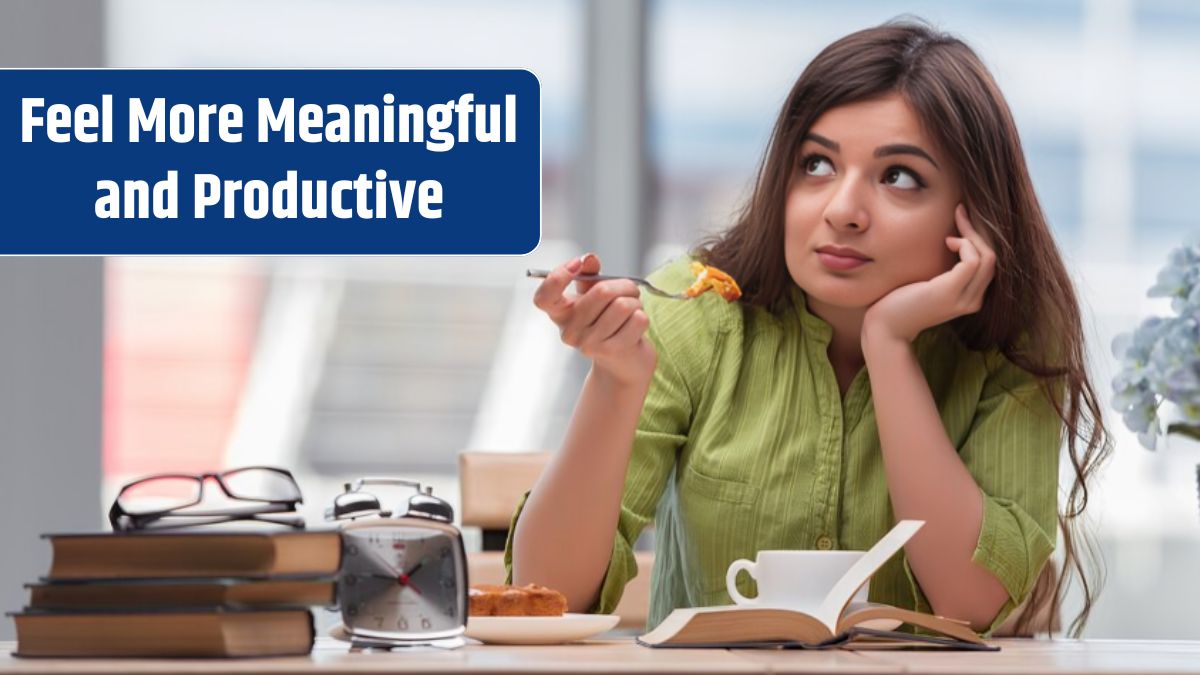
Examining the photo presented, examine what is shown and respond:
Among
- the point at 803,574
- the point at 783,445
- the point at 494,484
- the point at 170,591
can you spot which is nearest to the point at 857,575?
the point at 803,574

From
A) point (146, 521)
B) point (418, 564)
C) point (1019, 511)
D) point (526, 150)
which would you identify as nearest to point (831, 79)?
point (1019, 511)

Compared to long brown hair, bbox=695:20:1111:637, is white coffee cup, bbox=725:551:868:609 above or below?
below

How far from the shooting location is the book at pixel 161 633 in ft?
2.85

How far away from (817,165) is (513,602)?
62 cm

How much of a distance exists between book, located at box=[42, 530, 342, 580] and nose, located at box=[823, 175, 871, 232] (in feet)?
2.29

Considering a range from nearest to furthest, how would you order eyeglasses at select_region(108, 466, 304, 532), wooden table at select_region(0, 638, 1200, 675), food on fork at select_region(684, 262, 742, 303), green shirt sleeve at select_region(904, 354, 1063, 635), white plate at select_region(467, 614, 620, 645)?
wooden table at select_region(0, 638, 1200, 675)
eyeglasses at select_region(108, 466, 304, 532)
white plate at select_region(467, 614, 620, 645)
green shirt sleeve at select_region(904, 354, 1063, 635)
food on fork at select_region(684, 262, 742, 303)

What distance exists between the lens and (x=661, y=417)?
5.06 feet

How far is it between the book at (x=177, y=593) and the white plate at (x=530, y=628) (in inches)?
6.6

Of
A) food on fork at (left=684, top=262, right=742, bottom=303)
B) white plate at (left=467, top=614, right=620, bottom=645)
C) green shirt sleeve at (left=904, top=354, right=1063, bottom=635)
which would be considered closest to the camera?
white plate at (left=467, top=614, right=620, bottom=645)

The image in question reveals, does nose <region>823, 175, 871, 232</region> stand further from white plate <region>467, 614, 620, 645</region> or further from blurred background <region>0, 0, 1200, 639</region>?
blurred background <region>0, 0, 1200, 639</region>

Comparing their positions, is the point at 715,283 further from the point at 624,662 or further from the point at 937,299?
the point at 624,662

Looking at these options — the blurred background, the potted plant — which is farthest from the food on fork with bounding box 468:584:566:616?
the blurred background

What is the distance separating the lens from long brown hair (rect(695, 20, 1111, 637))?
149cm

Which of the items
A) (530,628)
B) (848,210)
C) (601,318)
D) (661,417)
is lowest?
(530,628)
